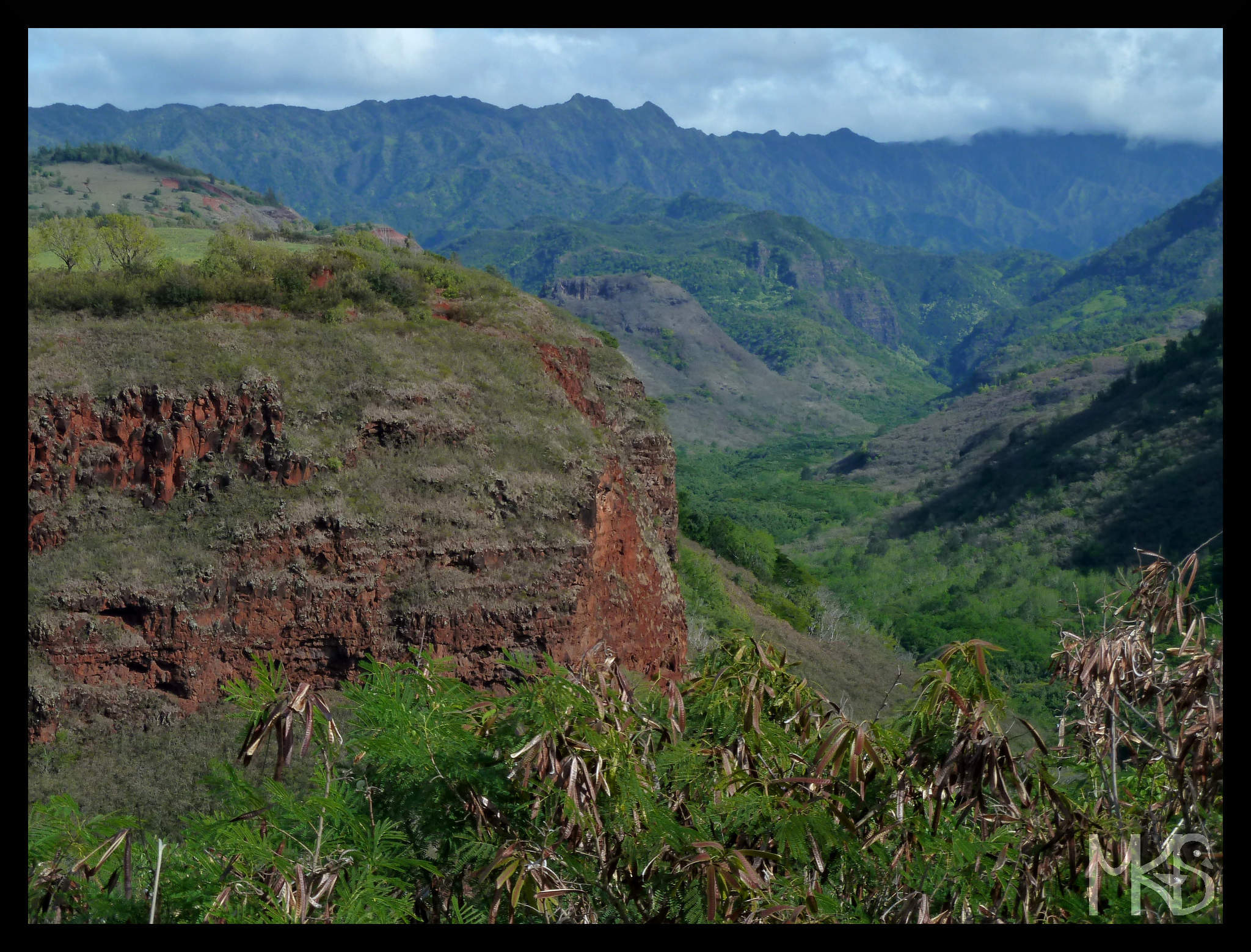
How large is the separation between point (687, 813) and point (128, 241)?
1243 inches

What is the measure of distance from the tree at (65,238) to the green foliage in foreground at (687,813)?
30.7 metres

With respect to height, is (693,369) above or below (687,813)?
above

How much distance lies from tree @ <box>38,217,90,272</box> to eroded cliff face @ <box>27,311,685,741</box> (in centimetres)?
1334

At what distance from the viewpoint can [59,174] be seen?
295 feet

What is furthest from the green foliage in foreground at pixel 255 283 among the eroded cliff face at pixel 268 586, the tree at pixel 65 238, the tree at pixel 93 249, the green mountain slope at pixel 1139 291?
the green mountain slope at pixel 1139 291

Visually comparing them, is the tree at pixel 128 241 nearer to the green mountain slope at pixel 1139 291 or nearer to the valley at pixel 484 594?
the valley at pixel 484 594

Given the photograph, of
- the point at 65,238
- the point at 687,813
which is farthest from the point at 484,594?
the point at 65,238

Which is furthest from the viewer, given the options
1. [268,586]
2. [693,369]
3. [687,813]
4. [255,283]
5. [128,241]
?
[693,369]

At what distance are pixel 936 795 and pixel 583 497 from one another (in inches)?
694

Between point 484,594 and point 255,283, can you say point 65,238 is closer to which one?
point 255,283

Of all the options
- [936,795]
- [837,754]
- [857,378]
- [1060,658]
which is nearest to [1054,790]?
[936,795]

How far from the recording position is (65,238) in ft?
103

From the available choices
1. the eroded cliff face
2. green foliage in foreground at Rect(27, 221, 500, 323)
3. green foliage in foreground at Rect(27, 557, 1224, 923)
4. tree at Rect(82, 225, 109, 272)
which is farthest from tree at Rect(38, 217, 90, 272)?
green foliage in foreground at Rect(27, 557, 1224, 923)
